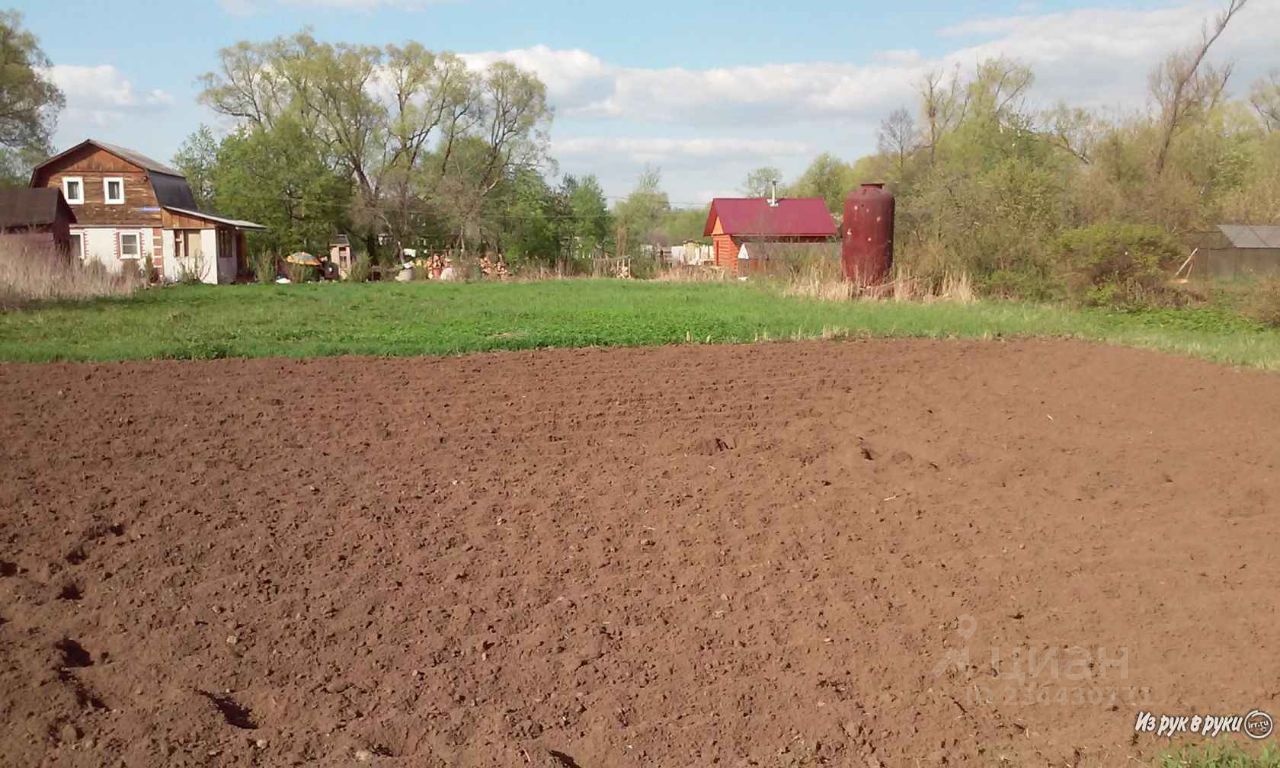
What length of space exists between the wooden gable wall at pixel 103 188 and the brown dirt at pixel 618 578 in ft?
129

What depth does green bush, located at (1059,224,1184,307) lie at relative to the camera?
22.5 m

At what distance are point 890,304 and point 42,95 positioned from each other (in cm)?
5112

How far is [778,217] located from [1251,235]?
2269cm

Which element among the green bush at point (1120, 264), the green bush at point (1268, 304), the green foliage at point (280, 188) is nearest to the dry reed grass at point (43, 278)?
the green bush at point (1120, 264)

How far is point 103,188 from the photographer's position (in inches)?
1801

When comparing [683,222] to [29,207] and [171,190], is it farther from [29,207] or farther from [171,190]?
[29,207]

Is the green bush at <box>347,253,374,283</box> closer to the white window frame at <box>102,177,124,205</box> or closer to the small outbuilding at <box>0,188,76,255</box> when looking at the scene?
the small outbuilding at <box>0,188,76,255</box>

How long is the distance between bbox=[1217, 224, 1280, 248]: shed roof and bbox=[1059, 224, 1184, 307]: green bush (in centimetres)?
2105

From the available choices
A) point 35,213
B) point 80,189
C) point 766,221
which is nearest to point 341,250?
point 80,189

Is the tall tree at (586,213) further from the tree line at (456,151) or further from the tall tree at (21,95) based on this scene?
the tall tree at (21,95)

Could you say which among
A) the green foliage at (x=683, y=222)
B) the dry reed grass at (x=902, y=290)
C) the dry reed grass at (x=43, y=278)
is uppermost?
the green foliage at (x=683, y=222)

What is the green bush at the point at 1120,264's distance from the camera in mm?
22484

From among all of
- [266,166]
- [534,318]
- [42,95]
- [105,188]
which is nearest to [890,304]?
[534,318]

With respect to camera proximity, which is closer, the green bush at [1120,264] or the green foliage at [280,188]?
the green bush at [1120,264]
